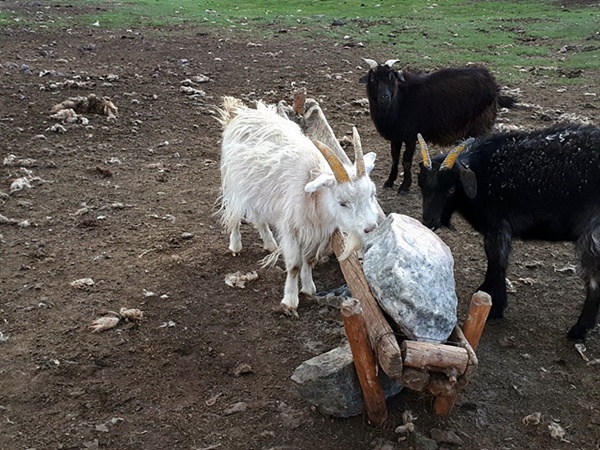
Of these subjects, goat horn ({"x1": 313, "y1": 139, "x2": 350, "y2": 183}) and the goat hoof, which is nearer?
goat horn ({"x1": 313, "y1": 139, "x2": 350, "y2": 183})

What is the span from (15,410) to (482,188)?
150 inches

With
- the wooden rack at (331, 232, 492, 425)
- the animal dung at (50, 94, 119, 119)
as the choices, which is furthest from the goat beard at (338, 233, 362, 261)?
the animal dung at (50, 94, 119, 119)

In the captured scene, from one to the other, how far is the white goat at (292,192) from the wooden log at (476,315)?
1.24 meters

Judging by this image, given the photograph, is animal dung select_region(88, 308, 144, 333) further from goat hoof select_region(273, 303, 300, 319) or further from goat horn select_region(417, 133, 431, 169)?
goat horn select_region(417, 133, 431, 169)

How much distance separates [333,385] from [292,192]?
188cm

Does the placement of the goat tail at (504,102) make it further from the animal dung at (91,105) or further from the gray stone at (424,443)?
the animal dung at (91,105)

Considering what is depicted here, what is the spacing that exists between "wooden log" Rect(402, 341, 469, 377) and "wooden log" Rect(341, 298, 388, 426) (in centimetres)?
26

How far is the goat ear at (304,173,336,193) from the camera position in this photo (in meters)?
4.62

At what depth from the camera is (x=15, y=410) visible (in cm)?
396

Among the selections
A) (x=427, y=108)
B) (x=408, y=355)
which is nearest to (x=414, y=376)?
(x=408, y=355)

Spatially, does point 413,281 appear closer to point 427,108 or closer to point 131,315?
point 131,315

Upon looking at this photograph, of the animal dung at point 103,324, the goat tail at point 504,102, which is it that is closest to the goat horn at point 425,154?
the animal dung at point 103,324

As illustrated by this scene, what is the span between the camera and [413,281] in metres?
3.54

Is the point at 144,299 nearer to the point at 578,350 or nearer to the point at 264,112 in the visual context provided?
the point at 264,112
